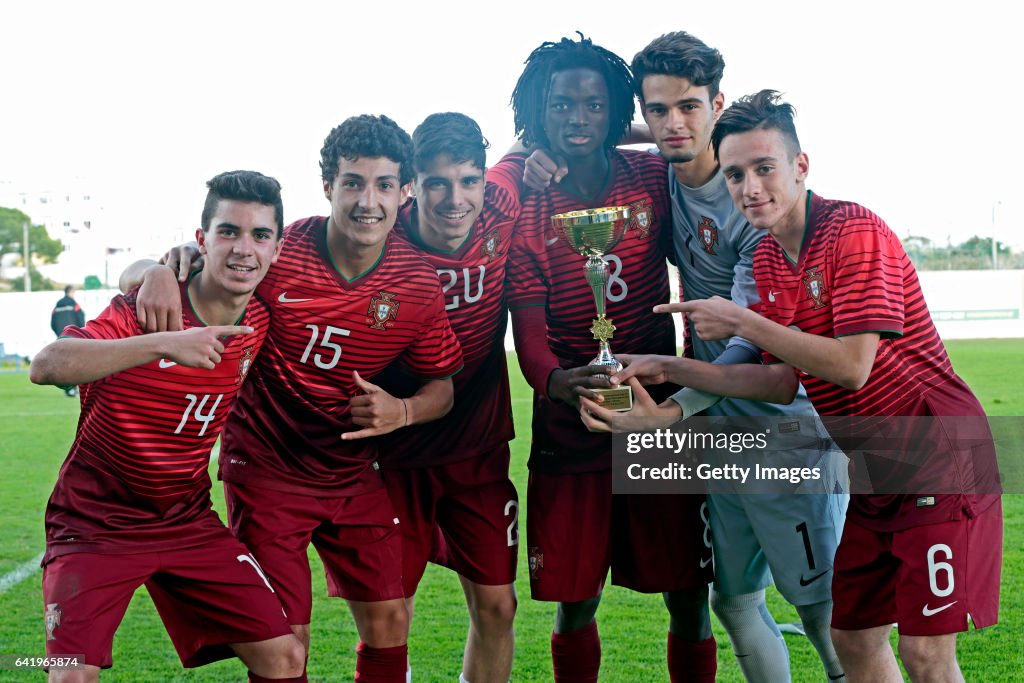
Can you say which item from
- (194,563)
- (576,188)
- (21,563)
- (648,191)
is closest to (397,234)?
(576,188)

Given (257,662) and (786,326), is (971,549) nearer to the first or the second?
(786,326)

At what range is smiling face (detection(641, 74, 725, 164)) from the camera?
318cm

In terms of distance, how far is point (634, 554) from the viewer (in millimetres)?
3432

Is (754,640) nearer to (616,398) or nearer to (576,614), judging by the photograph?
(576,614)

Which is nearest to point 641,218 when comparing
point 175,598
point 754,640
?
point 754,640

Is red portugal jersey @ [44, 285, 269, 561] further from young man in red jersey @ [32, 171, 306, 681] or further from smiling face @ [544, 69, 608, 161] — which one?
smiling face @ [544, 69, 608, 161]

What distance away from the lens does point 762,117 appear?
2857 mm

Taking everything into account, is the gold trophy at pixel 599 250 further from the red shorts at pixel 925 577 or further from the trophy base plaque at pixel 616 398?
the red shorts at pixel 925 577

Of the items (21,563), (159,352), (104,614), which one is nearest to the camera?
(159,352)

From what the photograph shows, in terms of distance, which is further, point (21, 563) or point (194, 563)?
point (21, 563)

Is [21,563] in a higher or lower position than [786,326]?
lower

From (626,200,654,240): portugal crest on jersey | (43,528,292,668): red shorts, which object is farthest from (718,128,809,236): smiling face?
(43,528,292,668): red shorts

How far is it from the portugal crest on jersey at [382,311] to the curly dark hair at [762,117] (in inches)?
43.4

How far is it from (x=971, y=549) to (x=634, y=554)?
1.13 m
